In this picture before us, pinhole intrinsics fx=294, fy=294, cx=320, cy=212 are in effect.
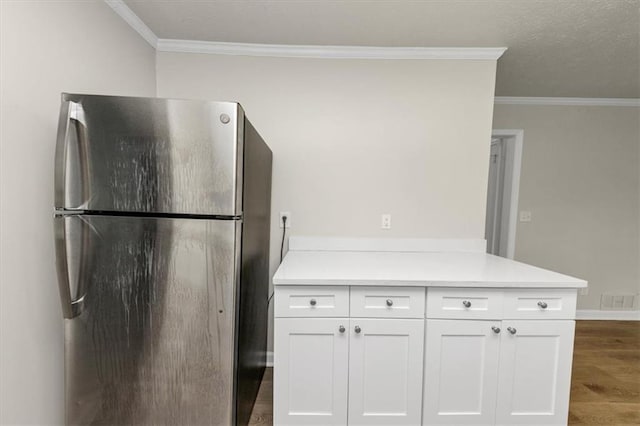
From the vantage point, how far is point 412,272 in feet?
4.93

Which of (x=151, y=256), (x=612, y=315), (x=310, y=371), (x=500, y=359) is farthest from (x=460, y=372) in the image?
(x=612, y=315)

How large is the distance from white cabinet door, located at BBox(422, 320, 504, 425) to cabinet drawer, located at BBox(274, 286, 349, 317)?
43 cm

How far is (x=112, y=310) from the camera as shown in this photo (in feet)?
4.04

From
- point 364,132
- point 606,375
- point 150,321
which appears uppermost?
point 364,132

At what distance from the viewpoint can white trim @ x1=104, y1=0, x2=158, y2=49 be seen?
65.2 inches

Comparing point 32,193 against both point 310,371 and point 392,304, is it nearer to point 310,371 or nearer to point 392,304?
point 310,371

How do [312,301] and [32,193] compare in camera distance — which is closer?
[32,193]

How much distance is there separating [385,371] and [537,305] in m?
0.79

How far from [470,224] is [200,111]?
6.27 ft

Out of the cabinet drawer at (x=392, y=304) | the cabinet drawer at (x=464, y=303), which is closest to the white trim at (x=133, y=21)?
the cabinet drawer at (x=392, y=304)

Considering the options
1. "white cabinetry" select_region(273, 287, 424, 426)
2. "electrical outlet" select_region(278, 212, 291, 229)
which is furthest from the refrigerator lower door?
"electrical outlet" select_region(278, 212, 291, 229)

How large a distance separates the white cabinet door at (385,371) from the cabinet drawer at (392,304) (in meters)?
0.03

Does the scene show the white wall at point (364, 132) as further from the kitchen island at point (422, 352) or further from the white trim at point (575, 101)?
the white trim at point (575, 101)

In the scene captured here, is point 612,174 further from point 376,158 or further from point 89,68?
point 89,68
